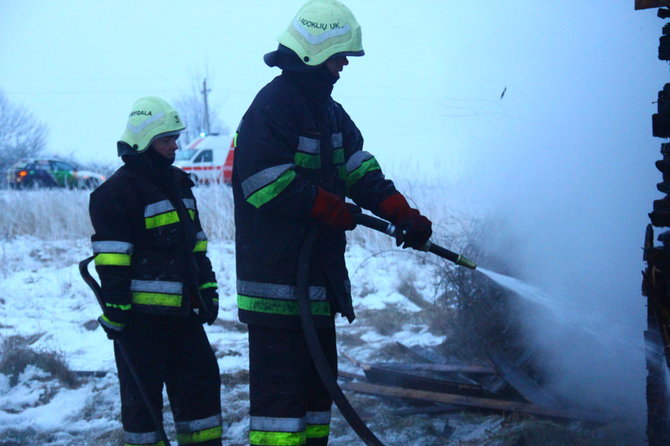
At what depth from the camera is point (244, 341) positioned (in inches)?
248

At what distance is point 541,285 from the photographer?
4.95 metres

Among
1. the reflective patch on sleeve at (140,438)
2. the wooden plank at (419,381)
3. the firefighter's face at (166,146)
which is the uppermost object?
the firefighter's face at (166,146)

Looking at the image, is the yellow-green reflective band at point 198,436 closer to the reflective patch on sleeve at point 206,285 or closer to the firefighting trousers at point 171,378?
the firefighting trousers at point 171,378

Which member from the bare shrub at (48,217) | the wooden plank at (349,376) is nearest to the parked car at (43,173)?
the bare shrub at (48,217)

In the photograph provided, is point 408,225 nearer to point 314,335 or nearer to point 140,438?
point 314,335

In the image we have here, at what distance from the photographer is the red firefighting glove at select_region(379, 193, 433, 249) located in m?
2.79

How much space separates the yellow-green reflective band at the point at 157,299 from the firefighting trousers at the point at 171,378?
8 centimetres

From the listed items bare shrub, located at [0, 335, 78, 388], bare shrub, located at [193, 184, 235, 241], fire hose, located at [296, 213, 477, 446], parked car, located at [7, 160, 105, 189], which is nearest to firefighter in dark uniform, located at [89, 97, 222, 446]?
fire hose, located at [296, 213, 477, 446]

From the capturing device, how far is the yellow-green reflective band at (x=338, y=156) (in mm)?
3000

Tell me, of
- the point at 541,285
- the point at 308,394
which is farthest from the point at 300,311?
the point at 541,285

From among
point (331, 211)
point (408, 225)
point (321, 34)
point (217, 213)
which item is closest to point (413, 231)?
point (408, 225)

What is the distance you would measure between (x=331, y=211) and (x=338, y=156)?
0.44 meters

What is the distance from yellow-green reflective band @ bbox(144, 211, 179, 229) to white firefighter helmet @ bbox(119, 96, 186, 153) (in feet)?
1.11

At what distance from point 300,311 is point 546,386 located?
2.59 meters
